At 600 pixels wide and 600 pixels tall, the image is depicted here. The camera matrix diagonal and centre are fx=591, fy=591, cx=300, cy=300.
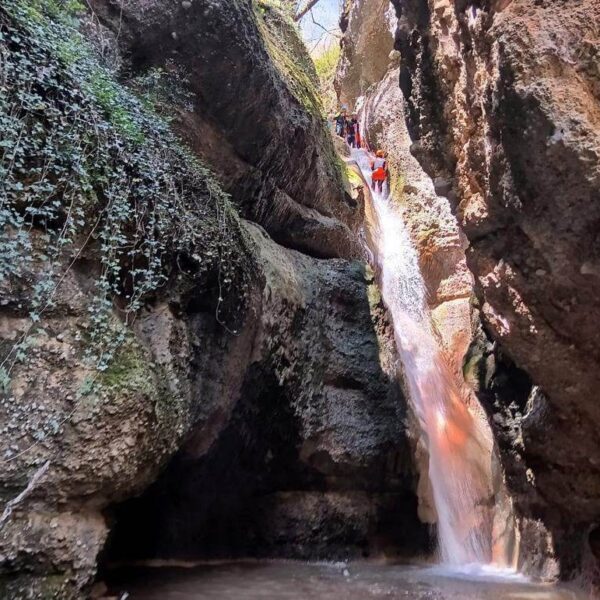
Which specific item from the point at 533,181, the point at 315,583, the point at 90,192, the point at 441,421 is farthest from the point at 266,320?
the point at 441,421

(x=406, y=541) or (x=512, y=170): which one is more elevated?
(x=512, y=170)

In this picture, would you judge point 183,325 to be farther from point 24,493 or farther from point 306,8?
point 306,8

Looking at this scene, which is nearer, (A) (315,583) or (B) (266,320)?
(A) (315,583)

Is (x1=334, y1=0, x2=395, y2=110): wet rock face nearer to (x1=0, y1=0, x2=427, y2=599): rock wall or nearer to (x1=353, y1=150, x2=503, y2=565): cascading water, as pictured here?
(x1=353, y1=150, x2=503, y2=565): cascading water

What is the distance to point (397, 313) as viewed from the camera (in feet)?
40.3

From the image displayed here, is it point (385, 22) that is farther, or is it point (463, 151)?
point (385, 22)

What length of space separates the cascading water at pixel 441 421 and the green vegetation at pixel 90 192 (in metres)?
4.54

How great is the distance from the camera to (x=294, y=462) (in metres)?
7.12

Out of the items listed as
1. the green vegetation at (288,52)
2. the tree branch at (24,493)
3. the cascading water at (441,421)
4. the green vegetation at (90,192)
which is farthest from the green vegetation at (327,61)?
the tree branch at (24,493)

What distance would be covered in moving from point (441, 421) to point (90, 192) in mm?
7346

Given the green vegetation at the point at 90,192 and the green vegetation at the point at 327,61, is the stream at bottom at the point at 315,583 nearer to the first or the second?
the green vegetation at the point at 90,192

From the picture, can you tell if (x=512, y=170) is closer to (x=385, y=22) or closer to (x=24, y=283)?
(x=24, y=283)

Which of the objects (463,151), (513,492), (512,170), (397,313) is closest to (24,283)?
(512,170)

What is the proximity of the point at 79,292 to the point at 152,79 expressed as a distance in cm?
363
